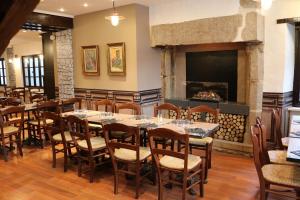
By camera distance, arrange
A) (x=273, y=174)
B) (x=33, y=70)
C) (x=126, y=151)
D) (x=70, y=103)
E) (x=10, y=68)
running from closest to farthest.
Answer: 1. (x=273, y=174)
2. (x=126, y=151)
3. (x=70, y=103)
4. (x=33, y=70)
5. (x=10, y=68)

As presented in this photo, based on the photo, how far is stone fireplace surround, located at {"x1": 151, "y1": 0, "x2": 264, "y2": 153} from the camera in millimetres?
4114

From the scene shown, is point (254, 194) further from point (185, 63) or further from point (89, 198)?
point (185, 63)

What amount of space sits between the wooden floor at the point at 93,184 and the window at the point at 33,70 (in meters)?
5.64

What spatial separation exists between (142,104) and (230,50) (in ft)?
6.61

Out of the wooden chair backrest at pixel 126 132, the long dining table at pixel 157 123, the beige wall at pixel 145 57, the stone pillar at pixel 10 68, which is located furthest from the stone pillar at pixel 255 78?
the stone pillar at pixel 10 68

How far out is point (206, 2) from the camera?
457 cm

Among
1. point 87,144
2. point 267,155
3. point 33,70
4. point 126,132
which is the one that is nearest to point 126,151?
point 126,132

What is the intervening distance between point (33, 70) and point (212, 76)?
23.4 feet

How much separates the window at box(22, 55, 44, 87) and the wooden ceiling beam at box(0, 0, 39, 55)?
Result: 27.8 feet

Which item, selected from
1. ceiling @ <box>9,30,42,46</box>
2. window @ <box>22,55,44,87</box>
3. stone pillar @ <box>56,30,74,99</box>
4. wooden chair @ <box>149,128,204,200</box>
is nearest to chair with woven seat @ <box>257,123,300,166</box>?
wooden chair @ <box>149,128,204,200</box>

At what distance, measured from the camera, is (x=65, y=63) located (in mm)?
6387

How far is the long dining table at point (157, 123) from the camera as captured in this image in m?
3.04

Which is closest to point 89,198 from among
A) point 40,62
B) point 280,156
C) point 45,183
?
point 45,183

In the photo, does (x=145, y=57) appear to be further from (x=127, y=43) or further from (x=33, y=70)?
(x=33, y=70)
